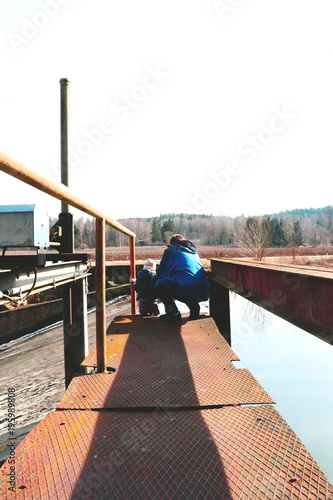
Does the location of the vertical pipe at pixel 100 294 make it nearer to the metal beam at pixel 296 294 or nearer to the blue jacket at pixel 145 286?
the metal beam at pixel 296 294

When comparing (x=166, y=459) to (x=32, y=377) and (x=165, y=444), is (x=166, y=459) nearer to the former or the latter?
(x=165, y=444)

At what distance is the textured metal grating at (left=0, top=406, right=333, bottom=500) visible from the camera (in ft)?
3.28

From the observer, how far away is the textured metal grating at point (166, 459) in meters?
1.00

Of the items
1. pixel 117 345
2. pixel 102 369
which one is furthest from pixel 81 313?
pixel 102 369

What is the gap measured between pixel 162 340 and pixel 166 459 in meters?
1.53

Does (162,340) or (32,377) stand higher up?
(162,340)

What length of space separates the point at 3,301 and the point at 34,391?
165 inches

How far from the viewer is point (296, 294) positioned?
2053 mm

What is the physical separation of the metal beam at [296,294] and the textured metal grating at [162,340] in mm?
496

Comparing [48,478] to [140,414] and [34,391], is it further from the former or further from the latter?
[34,391]

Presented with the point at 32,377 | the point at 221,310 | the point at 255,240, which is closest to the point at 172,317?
the point at 221,310

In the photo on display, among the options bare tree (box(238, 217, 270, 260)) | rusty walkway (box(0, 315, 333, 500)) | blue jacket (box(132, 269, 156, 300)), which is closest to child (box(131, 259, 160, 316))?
blue jacket (box(132, 269, 156, 300))

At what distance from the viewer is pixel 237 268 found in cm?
348

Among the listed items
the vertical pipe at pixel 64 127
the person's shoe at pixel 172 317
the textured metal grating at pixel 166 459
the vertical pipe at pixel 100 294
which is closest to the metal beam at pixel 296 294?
the textured metal grating at pixel 166 459
